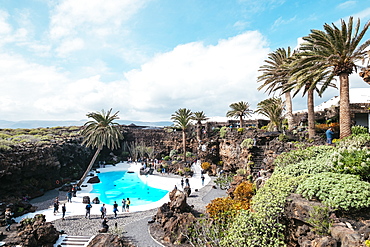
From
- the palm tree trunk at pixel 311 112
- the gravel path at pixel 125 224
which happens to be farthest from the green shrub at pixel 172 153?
the palm tree trunk at pixel 311 112

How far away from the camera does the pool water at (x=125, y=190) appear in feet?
71.5

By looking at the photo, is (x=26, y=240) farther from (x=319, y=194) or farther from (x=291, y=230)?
(x=319, y=194)

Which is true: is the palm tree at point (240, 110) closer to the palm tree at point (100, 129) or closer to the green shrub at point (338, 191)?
the palm tree at point (100, 129)

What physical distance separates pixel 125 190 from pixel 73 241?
13978 mm

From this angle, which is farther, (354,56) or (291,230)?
(354,56)

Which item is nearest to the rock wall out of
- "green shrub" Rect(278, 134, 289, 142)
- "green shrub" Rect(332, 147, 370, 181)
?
"green shrub" Rect(332, 147, 370, 181)

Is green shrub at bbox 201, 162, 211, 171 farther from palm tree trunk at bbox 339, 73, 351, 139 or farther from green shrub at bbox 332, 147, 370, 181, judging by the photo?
green shrub at bbox 332, 147, 370, 181

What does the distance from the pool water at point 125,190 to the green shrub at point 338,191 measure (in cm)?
1716

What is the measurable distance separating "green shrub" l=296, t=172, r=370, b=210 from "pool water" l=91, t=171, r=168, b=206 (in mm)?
17158

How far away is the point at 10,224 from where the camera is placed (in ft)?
43.3

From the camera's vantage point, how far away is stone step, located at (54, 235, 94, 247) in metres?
11.6

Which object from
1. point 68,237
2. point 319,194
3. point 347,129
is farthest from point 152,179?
point 319,194

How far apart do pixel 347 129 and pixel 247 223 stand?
11.4m

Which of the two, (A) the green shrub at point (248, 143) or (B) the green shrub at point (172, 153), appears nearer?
(A) the green shrub at point (248, 143)
